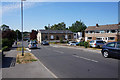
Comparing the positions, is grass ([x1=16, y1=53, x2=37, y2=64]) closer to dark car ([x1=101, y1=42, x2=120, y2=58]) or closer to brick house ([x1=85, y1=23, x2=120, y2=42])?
dark car ([x1=101, y1=42, x2=120, y2=58])

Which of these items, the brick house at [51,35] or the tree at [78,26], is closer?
the brick house at [51,35]

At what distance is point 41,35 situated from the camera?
230ft

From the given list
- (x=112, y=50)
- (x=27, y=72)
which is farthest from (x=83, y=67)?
(x=112, y=50)

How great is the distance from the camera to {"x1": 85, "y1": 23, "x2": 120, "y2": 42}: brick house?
43281 millimetres

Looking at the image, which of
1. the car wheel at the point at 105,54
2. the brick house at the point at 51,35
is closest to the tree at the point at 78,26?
the brick house at the point at 51,35

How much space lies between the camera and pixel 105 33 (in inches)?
1865

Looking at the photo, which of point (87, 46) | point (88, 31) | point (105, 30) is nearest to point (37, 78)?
point (87, 46)

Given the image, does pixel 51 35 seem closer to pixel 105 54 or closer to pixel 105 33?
pixel 105 33

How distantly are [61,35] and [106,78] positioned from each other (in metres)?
70.3

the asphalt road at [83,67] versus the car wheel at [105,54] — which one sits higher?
the car wheel at [105,54]

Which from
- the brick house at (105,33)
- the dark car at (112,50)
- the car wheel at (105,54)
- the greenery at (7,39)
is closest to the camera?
the dark car at (112,50)

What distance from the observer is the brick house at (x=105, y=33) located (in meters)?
43.3

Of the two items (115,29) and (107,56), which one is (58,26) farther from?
(107,56)

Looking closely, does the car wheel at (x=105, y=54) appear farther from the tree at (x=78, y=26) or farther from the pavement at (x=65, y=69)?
the tree at (x=78, y=26)
